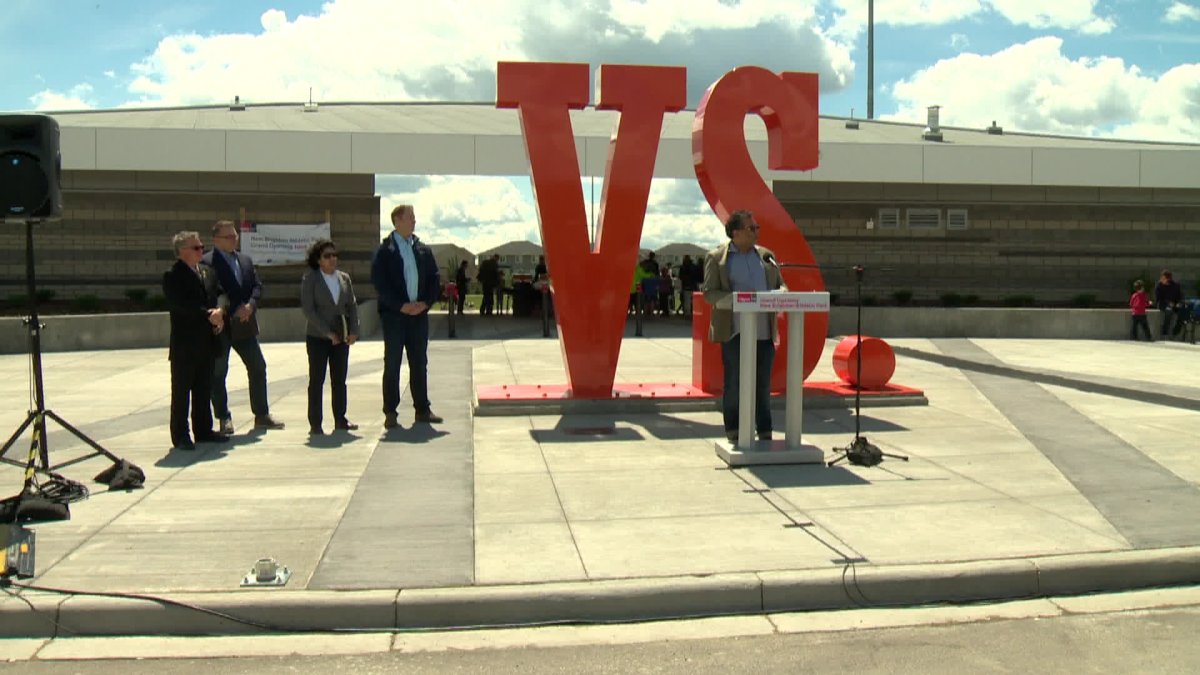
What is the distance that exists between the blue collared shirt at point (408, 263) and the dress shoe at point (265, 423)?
169 centimetres

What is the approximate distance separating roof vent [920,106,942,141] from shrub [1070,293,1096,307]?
17.1ft

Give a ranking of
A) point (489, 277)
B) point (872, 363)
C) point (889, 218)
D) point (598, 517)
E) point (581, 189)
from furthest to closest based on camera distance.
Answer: point (489, 277) < point (889, 218) < point (872, 363) < point (581, 189) < point (598, 517)

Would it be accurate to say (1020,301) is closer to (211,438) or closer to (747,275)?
(747,275)

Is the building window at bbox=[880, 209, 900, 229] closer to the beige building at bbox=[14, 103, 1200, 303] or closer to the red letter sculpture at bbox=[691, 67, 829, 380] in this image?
the beige building at bbox=[14, 103, 1200, 303]

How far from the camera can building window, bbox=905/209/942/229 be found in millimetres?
25000

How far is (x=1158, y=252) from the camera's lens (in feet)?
83.0

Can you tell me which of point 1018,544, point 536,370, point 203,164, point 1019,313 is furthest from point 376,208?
point 1018,544

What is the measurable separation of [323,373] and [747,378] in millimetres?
3884

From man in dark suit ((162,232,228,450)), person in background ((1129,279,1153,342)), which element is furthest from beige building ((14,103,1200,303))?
man in dark suit ((162,232,228,450))

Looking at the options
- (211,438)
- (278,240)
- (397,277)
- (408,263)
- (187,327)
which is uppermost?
(278,240)

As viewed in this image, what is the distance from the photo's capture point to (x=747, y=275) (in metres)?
8.41

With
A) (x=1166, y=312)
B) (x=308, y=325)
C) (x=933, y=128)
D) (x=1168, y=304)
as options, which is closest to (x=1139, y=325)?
(x=1166, y=312)

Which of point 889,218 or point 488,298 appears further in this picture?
point 488,298

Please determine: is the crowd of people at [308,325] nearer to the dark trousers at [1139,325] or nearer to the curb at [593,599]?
the curb at [593,599]
